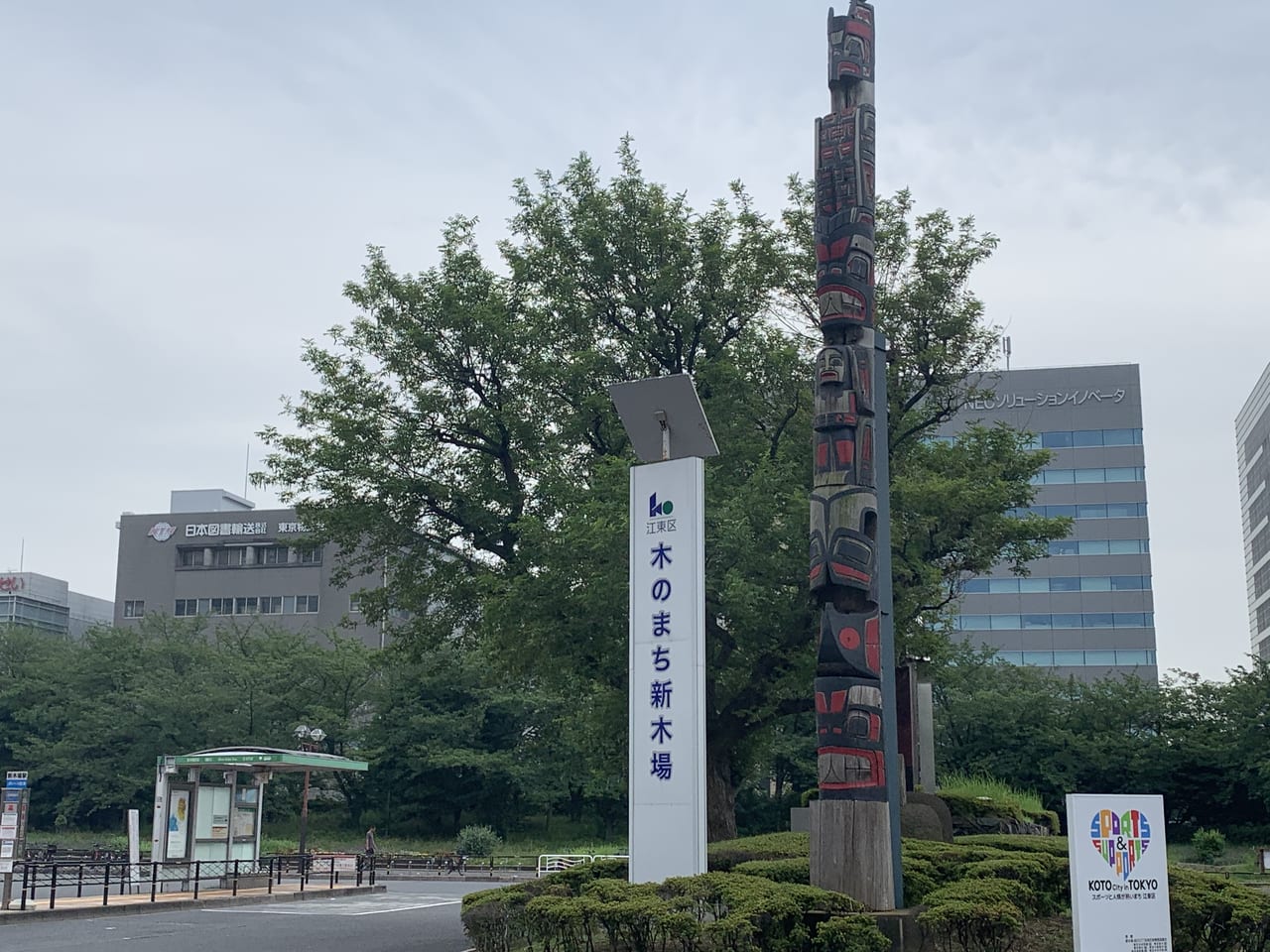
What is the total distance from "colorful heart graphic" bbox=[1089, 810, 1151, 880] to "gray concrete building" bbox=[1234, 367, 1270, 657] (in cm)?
8972

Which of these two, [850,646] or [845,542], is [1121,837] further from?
[845,542]

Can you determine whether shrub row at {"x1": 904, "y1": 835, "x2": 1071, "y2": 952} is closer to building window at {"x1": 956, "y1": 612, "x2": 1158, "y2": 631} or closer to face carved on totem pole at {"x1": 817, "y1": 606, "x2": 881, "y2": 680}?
face carved on totem pole at {"x1": 817, "y1": 606, "x2": 881, "y2": 680}

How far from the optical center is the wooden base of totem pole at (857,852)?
46.6 ft

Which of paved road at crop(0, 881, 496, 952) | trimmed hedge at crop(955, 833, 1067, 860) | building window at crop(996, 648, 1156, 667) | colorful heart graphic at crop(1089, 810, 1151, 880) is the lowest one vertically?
paved road at crop(0, 881, 496, 952)

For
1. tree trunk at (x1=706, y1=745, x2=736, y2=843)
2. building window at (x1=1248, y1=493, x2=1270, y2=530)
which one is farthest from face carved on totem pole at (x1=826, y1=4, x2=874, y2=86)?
building window at (x1=1248, y1=493, x2=1270, y2=530)

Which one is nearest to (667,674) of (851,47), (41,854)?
(851,47)

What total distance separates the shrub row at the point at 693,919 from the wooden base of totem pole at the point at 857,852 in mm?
902

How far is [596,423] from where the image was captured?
2841 cm

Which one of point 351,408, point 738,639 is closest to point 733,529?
point 738,639

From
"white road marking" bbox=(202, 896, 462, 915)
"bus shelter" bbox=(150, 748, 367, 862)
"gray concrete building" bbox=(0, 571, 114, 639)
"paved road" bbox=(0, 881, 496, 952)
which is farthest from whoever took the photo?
"gray concrete building" bbox=(0, 571, 114, 639)

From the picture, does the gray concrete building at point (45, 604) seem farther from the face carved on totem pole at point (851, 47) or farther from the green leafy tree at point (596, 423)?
the face carved on totem pole at point (851, 47)

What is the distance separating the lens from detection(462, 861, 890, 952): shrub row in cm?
1203

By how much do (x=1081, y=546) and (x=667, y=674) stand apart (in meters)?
86.4

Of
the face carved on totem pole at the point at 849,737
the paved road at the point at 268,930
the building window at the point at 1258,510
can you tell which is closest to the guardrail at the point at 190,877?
the paved road at the point at 268,930
